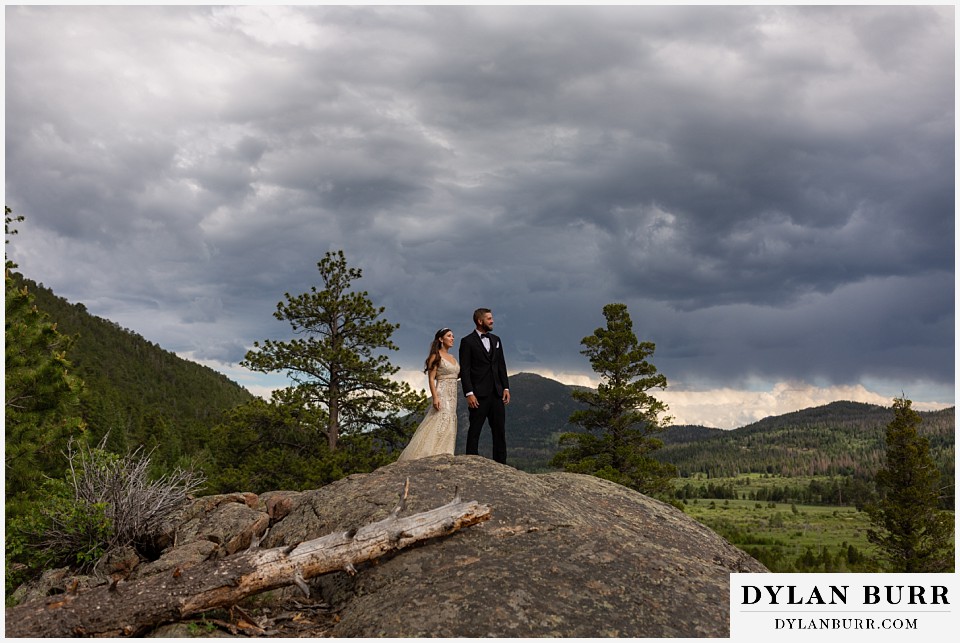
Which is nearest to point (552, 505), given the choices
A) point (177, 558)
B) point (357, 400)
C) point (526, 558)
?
point (526, 558)

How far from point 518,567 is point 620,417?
33438mm

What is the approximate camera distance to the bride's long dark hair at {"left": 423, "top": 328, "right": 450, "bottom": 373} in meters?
14.0

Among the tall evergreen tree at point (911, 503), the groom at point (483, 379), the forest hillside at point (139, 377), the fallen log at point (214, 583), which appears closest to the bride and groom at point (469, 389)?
the groom at point (483, 379)

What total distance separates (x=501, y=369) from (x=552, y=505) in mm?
3980

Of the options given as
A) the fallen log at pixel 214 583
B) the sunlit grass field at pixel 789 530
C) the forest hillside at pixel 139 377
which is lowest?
the sunlit grass field at pixel 789 530

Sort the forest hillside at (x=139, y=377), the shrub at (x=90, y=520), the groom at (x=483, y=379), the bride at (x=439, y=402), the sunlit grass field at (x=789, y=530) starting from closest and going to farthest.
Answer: the shrub at (x=90, y=520) < the groom at (x=483, y=379) < the bride at (x=439, y=402) < the forest hillside at (x=139, y=377) < the sunlit grass field at (x=789, y=530)

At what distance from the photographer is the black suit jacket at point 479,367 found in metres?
13.5

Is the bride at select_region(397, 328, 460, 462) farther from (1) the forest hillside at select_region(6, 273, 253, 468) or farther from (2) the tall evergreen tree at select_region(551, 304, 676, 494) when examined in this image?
(1) the forest hillside at select_region(6, 273, 253, 468)

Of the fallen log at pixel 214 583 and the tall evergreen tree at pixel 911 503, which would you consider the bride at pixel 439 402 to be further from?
the tall evergreen tree at pixel 911 503

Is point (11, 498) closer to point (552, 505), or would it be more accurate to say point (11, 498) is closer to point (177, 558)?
point (177, 558)

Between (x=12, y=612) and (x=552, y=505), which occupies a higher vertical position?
(x=552, y=505)

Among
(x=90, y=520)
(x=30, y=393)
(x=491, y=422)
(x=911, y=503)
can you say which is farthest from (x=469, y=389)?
(x=911, y=503)

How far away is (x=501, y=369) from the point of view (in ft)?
45.8

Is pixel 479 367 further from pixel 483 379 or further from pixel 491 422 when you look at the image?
pixel 491 422
